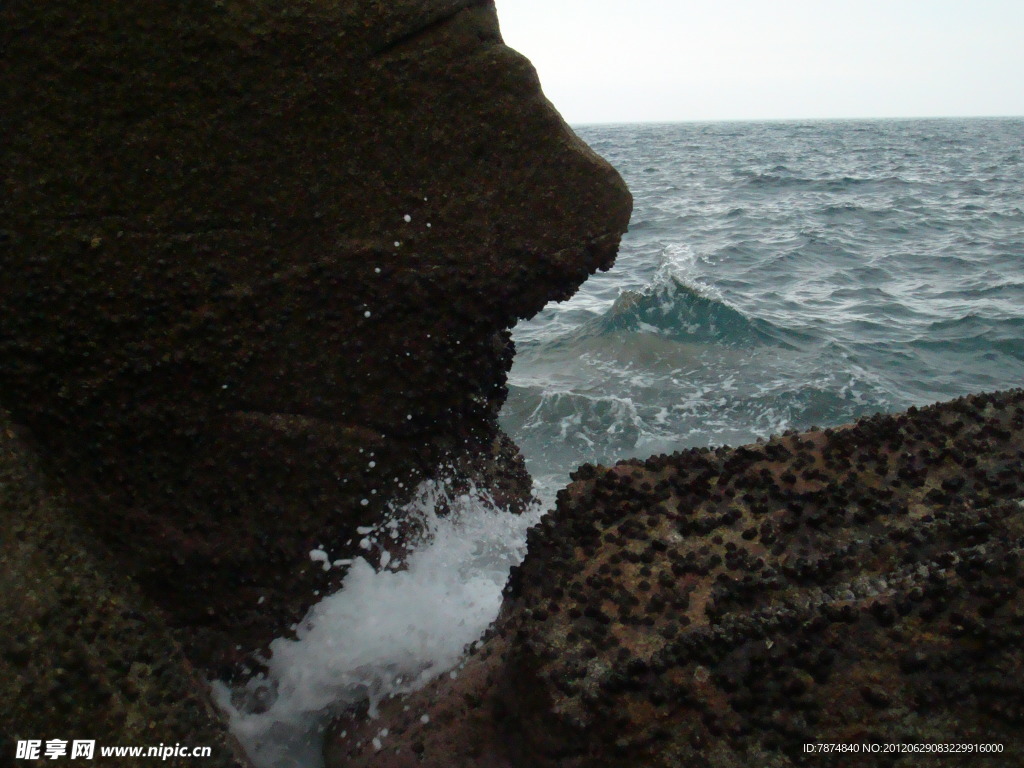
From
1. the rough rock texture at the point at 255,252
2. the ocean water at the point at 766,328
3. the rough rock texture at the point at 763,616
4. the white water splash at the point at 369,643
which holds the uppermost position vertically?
the rough rock texture at the point at 255,252

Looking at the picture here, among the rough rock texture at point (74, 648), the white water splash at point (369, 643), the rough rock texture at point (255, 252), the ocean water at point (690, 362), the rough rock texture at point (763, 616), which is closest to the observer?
the rough rock texture at point (763, 616)

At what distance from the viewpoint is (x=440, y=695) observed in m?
3.50

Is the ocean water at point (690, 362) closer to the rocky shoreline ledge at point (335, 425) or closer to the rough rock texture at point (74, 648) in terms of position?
the rocky shoreline ledge at point (335, 425)

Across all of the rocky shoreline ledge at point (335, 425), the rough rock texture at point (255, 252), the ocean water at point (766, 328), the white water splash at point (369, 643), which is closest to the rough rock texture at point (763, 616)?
the rocky shoreline ledge at point (335, 425)

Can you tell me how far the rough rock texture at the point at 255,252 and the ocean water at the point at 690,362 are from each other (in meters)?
0.51

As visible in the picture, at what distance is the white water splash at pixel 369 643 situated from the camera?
12.1ft

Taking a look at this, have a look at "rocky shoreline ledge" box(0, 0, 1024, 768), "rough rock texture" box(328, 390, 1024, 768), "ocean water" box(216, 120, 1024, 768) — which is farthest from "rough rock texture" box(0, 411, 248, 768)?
"rough rock texture" box(328, 390, 1024, 768)

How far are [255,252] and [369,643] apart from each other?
197 cm

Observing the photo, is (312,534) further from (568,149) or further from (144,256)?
(568,149)

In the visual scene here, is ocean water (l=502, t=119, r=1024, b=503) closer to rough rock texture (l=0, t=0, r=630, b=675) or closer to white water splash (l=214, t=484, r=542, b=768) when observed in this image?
white water splash (l=214, t=484, r=542, b=768)

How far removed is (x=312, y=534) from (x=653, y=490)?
1468mm

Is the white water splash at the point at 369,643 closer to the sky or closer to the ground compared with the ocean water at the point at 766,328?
closer to the sky

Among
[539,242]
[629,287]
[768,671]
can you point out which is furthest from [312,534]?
[629,287]

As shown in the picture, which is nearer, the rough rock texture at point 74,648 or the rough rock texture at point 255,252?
the rough rock texture at point 74,648
